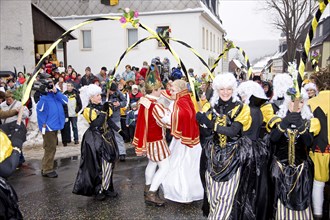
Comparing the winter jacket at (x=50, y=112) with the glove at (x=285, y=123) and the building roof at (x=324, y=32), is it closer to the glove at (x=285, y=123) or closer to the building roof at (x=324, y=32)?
the glove at (x=285, y=123)

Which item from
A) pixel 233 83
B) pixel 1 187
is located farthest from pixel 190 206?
pixel 1 187

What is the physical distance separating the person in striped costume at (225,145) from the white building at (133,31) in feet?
59.2

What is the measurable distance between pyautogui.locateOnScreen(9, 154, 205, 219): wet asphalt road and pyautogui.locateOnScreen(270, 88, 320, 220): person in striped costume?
148 cm

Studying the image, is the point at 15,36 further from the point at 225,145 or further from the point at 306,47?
the point at 306,47

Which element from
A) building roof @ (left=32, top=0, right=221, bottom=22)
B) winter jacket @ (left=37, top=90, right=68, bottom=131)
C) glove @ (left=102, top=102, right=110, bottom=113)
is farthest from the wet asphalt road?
building roof @ (left=32, top=0, right=221, bottom=22)

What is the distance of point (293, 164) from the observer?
3.67 m

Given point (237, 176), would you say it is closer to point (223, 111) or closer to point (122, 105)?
point (223, 111)

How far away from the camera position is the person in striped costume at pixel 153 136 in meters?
5.14

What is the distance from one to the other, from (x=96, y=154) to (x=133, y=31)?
63.5 feet

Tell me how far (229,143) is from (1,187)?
229 cm

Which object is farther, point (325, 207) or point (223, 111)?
point (325, 207)

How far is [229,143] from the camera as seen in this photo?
12.6ft

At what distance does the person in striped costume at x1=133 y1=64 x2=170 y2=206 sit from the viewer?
5.14 metres

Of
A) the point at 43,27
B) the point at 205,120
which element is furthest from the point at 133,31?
the point at 205,120
